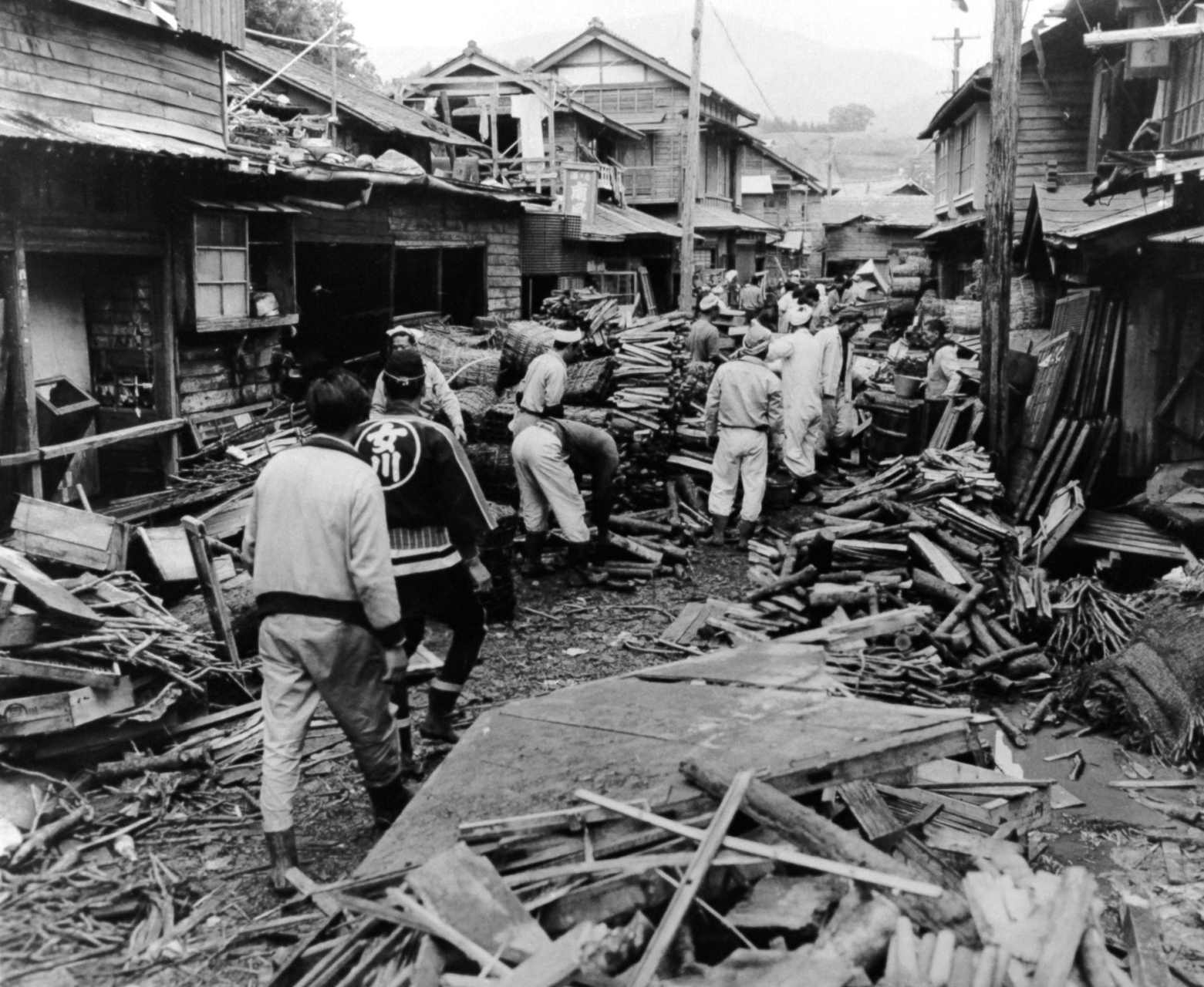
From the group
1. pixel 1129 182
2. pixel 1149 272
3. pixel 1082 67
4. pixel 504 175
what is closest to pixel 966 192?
pixel 1082 67

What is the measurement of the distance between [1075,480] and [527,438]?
6.13 meters

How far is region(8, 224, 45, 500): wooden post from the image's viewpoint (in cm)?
895

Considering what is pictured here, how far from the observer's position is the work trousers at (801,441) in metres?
12.9

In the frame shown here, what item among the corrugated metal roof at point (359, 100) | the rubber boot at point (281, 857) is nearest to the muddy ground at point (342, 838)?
the rubber boot at point (281, 857)

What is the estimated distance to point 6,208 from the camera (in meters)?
8.72

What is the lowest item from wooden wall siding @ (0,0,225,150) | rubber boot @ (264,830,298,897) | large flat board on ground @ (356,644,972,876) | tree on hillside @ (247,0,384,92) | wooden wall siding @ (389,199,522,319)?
rubber boot @ (264,830,298,897)

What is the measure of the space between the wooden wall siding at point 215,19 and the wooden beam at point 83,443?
4.38 metres

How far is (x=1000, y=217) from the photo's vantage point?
12320 millimetres

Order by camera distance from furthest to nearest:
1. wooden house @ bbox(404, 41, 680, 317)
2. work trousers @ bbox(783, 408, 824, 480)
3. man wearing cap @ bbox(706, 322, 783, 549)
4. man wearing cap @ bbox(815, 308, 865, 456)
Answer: wooden house @ bbox(404, 41, 680, 317) < man wearing cap @ bbox(815, 308, 865, 456) < work trousers @ bbox(783, 408, 824, 480) < man wearing cap @ bbox(706, 322, 783, 549)

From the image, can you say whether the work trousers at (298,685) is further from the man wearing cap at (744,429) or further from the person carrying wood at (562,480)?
the man wearing cap at (744,429)

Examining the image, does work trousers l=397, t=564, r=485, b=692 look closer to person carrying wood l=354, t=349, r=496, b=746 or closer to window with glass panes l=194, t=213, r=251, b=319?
person carrying wood l=354, t=349, r=496, b=746

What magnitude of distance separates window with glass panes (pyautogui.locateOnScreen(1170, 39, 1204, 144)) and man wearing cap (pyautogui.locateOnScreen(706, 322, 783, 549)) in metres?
6.80

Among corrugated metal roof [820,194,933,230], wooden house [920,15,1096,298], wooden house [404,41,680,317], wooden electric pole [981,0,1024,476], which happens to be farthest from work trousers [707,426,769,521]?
corrugated metal roof [820,194,933,230]

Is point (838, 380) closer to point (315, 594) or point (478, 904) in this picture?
point (315, 594)
